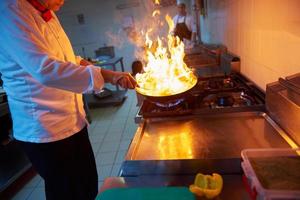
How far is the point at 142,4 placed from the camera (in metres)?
5.64

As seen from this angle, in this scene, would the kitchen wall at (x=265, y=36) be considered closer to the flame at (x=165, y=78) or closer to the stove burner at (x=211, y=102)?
the stove burner at (x=211, y=102)

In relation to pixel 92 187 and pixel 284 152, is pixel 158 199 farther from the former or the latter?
pixel 92 187

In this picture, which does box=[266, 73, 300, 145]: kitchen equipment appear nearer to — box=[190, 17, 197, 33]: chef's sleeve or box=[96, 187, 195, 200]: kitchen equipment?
box=[96, 187, 195, 200]: kitchen equipment

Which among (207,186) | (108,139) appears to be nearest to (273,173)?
(207,186)

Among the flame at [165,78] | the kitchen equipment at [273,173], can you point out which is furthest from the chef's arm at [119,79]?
the kitchen equipment at [273,173]

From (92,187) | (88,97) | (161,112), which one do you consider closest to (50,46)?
(161,112)

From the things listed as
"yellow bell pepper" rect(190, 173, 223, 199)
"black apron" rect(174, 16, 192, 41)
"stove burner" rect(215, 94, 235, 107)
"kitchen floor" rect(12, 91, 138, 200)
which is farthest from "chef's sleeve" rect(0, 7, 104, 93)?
"black apron" rect(174, 16, 192, 41)

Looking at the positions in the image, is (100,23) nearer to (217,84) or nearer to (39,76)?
(217,84)

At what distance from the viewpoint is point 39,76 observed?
2.93 ft

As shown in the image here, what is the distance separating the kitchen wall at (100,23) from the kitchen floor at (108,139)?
2168 millimetres

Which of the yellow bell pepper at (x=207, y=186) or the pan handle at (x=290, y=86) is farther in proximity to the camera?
the pan handle at (x=290, y=86)

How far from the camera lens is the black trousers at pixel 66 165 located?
1.14 meters

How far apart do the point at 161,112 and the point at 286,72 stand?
563 mm

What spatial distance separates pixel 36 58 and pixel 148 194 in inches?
24.6
